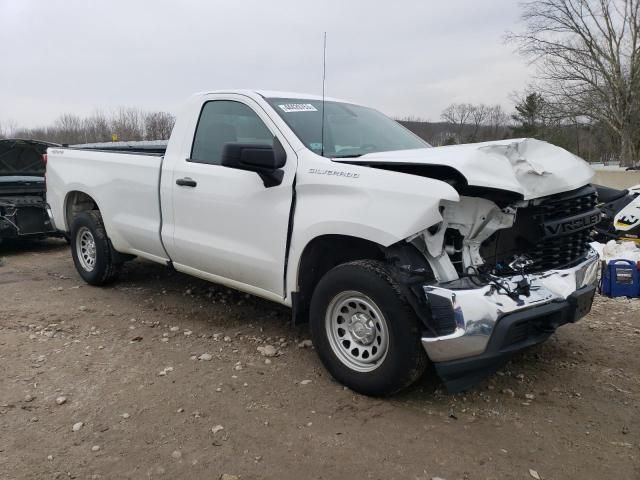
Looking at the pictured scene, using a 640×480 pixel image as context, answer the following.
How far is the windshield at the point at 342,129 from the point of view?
13.2ft

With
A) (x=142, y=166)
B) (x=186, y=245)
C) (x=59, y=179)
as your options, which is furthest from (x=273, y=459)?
(x=59, y=179)

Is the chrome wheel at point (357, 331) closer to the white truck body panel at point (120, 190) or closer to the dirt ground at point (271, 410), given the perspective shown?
the dirt ground at point (271, 410)

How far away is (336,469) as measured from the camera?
277cm

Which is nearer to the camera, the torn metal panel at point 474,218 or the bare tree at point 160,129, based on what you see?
the torn metal panel at point 474,218

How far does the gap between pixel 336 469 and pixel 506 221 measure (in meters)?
1.68

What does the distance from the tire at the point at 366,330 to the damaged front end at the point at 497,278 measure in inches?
5.0

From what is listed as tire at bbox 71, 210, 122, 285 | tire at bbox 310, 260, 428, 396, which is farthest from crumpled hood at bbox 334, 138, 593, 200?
tire at bbox 71, 210, 122, 285

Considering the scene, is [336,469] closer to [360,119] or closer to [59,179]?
[360,119]

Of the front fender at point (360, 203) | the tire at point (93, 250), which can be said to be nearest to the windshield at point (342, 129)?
the front fender at point (360, 203)

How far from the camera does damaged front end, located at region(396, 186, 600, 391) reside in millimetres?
2963

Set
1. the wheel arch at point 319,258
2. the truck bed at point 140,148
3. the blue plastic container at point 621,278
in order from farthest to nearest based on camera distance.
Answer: the blue plastic container at point 621,278
the truck bed at point 140,148
the wheel arch at point 319,258

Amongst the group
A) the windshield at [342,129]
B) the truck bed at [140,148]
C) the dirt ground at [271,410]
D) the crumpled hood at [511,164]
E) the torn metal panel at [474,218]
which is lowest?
the dirt ground at [271,410]

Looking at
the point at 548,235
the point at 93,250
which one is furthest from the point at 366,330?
the point at 93,250

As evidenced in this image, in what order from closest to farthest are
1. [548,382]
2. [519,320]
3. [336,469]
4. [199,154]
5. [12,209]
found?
[336,469] < [519,320] < [548,382] < [199,154] < [12,209]
